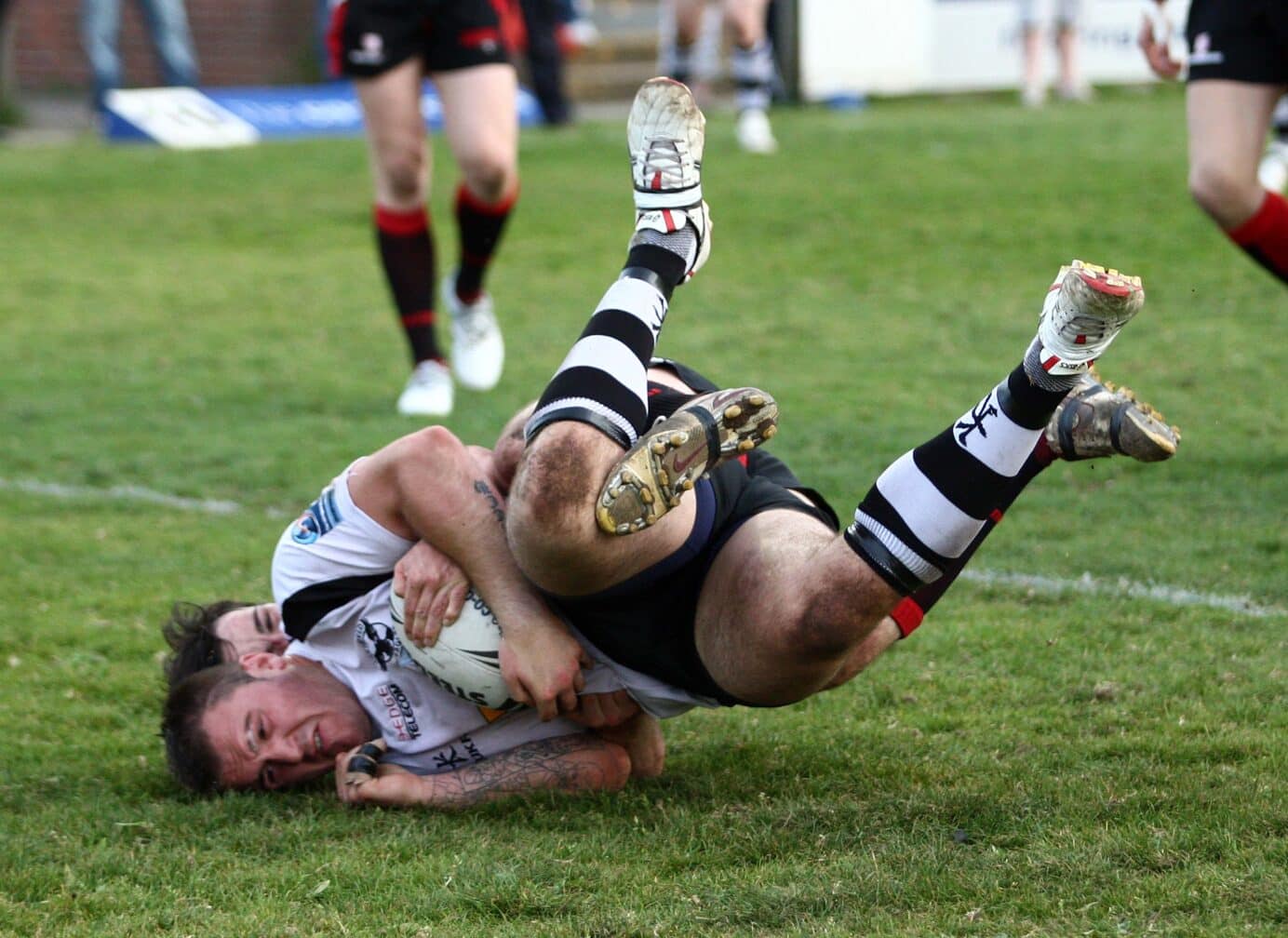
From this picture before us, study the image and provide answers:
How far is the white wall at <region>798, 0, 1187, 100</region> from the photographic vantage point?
16.2 m

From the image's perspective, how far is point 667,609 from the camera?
10.2ft

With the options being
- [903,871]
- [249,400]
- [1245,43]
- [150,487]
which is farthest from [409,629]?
[249,400]

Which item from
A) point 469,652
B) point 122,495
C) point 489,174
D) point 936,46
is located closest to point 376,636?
point 469,652

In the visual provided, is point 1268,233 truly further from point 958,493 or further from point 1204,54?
point 958,493

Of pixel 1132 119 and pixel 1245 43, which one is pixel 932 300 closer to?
pixel 1245 43

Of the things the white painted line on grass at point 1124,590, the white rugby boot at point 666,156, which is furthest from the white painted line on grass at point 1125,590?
the white rugby boot at point 666,156

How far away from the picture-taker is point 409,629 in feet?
10.3

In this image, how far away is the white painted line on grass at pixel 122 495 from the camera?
17.5 feet

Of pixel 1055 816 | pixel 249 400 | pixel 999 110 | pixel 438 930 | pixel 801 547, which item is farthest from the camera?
pixel 999 110

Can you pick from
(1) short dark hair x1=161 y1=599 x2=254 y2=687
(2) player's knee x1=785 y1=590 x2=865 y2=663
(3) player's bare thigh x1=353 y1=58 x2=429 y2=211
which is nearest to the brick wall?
(3) player's bare thigh x1=353 y1=58 x2=429 y2=211

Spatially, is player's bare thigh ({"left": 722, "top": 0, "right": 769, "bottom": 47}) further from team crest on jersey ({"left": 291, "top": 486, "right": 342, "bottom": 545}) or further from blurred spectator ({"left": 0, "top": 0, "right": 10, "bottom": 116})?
team crest on jersey ({"left": 291, "top": 486, "right": 342, "bottom": 545})

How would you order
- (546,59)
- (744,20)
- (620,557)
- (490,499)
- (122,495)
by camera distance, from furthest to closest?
(546,59) → (744,20) → (122,495) → (490,499) → (620,557)

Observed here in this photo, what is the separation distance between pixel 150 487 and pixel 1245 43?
3643mm

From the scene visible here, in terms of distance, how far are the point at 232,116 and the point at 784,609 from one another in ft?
41.0
